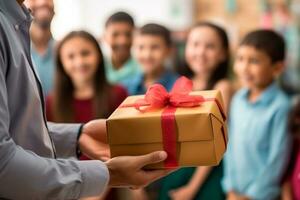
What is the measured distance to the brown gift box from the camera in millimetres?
1127

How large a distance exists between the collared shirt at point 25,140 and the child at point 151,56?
1.38m

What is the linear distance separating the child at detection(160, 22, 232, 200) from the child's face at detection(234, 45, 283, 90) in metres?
0.16

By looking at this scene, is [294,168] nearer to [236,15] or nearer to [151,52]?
[151,52]

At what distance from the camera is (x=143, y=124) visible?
1.14 m

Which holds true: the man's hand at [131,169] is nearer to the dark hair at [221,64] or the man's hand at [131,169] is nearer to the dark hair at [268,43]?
the dark hair at [268,43]

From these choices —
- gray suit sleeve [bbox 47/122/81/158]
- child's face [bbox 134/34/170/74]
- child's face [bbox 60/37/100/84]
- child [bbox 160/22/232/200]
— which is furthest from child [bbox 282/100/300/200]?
gray suit sleeve [bbox 47/122/81/158]

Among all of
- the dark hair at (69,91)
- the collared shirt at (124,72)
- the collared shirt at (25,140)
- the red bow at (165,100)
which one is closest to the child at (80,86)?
the dark hair at (69,91)

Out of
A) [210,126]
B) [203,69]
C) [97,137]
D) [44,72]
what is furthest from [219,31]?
[210,126]

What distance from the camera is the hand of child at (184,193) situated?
2224 millimetres

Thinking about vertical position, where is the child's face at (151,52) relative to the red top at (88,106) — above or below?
above

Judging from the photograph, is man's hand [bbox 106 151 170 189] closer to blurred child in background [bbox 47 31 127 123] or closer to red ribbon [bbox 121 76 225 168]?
red ribbon [bbox 121 76 225 168]

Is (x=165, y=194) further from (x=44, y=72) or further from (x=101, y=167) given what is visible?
(x=101, y=167)

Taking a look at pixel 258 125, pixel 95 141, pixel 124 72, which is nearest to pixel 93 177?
pixel 95 141

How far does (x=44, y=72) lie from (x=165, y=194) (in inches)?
39.1
